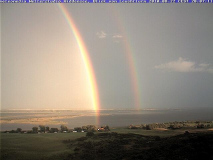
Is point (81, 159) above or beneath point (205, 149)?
beneath

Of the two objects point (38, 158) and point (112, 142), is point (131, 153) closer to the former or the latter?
point (112, 142)

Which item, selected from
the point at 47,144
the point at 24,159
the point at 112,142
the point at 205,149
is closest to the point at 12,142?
the point at 47,144

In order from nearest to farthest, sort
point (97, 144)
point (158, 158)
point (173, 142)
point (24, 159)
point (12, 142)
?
1. point (158, 158)
2. point (24, 159)
3. point (173, 142)
4. point (97, 144)
5. point (12, 142)

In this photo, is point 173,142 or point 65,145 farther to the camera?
point 65,145

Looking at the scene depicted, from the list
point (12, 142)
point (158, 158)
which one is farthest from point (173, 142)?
point (12, 142)

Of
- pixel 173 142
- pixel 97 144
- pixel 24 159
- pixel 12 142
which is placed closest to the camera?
pixel 24 159

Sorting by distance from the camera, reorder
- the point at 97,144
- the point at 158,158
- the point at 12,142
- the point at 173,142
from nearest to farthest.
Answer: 1. the point at 158,158
2. the point at 173,142
3. the point at 97,144
4. the point at 12,142

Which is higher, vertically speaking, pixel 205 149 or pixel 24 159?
pixel 205 149

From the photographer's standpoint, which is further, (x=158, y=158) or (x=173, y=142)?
(x=173, y=142)

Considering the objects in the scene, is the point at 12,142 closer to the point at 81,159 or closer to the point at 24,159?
the point at 24,159
